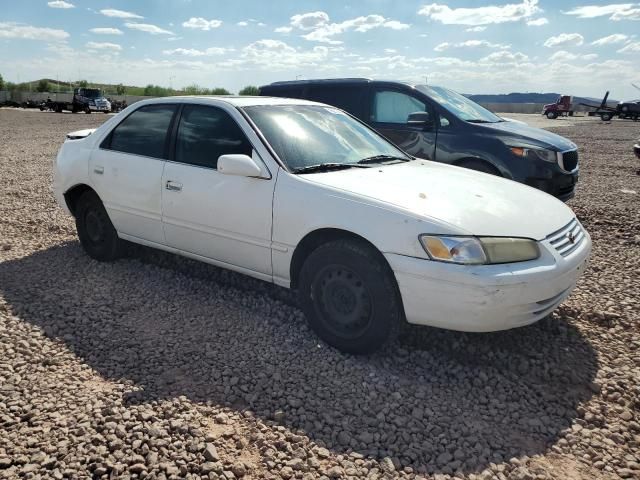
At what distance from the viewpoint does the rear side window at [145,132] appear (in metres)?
4.31

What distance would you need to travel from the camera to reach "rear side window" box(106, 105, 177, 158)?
14.1ft

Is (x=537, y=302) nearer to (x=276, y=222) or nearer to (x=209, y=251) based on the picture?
(x=276, y=222)

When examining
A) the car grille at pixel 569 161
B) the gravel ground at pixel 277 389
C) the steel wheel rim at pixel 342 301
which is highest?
the car grille at pixel 569 161

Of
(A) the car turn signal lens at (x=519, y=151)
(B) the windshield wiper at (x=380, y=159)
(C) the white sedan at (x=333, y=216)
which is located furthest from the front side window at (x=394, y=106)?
(B) the windshield wiper at (x=380, y=159)

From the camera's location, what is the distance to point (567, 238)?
10.8ft

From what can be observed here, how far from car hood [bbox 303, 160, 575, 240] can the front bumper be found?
206mm

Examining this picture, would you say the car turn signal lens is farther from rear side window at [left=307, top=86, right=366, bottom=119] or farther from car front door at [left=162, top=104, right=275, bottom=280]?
car front door at [left=162, top=104, right=275, bottom=280]

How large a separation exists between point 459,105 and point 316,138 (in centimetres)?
370

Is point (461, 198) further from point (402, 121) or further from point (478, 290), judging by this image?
point (402, 121)

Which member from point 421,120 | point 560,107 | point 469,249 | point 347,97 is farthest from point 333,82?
point 560,107

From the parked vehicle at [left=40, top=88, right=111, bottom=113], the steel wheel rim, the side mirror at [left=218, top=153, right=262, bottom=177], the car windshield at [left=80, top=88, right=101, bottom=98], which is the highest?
the car windshield at [left=80, top=88, right=101, bottom=98]

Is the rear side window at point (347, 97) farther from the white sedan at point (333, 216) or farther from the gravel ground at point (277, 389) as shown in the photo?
the gravel ground at point (277, 389)

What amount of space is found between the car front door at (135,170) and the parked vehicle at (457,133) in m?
3.27

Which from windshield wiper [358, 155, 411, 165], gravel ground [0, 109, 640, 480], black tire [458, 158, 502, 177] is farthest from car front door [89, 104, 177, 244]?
black tire [458, 158, 502, 177]
